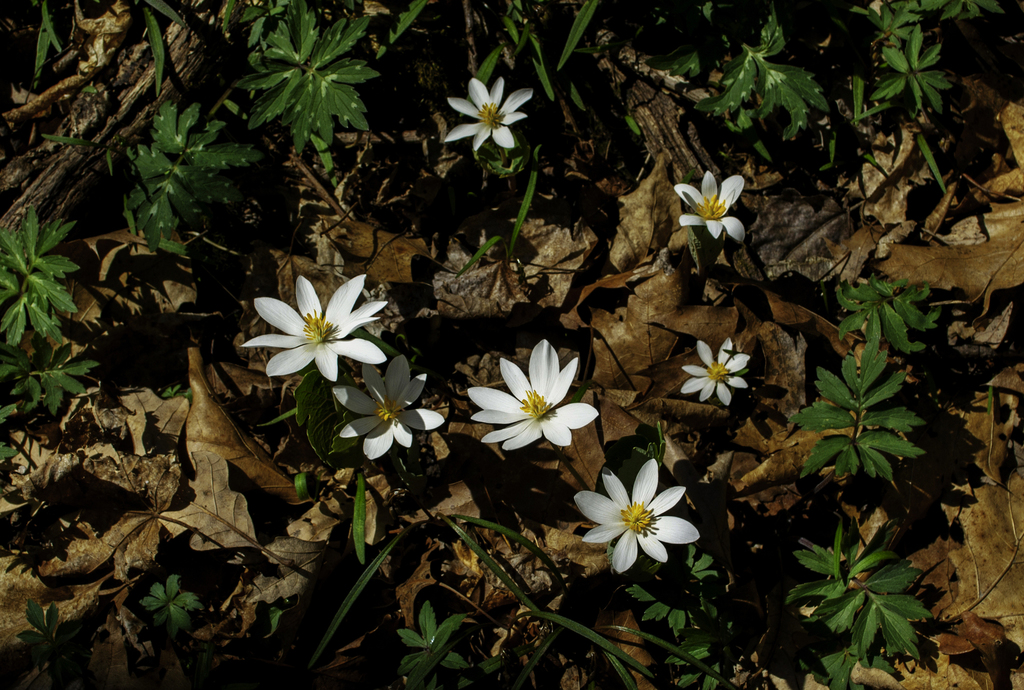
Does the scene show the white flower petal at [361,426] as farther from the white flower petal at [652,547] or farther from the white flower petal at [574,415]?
the white flower petal at [652,547]

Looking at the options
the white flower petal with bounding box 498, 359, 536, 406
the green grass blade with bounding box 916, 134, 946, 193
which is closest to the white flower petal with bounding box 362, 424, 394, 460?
the white flower petal with bounding box 498, 359, 536, 406

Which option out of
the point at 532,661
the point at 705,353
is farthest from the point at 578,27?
the point at 532,661

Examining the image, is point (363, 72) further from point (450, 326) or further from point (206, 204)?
point (450, 326)

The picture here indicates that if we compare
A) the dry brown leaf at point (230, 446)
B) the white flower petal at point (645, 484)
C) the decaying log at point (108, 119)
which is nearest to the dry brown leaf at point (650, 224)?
the white flower petal at point (645, 484)

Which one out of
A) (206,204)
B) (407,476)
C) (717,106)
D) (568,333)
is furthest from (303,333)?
(717,106)

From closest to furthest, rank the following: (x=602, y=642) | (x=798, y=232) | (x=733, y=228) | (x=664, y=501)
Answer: (x=602, y=642) → (x=664, y=501) → (x=733, y=228) → (x=798, y=232)

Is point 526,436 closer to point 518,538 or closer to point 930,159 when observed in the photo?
point 518,538
